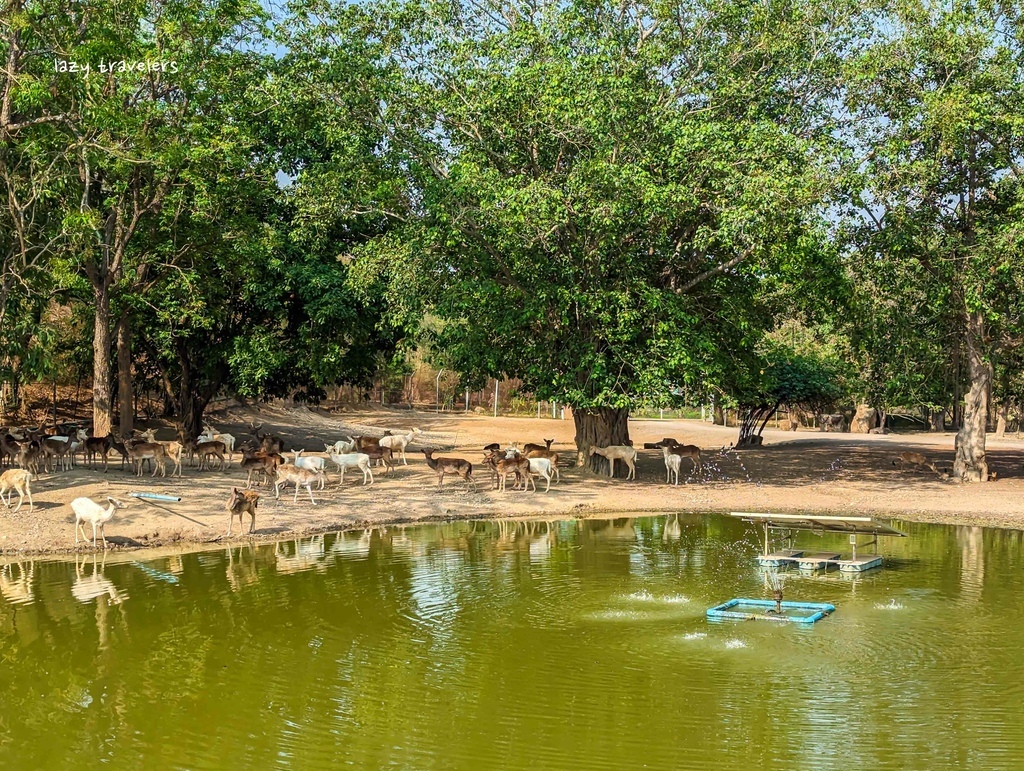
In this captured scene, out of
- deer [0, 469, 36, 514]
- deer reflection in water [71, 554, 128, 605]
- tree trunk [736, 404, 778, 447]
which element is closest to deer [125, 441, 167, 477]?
deer [0, 469, 36, 514]

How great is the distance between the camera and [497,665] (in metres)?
11.2

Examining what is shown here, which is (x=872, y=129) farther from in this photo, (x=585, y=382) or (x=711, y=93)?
(x=585, y=382)

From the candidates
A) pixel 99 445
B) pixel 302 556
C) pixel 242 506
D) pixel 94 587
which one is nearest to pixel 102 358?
pixel 99 445

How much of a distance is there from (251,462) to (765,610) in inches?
548

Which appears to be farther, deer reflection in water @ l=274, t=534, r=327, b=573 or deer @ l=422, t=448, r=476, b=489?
deer @ l=422, t=448, r=476, b=489

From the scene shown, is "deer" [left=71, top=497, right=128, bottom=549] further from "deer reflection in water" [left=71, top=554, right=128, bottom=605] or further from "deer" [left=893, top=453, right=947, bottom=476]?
"deer" [left=893, top=453, right=947, bottom=476]

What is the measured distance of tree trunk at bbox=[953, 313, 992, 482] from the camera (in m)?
27.6

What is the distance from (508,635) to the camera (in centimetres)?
1245

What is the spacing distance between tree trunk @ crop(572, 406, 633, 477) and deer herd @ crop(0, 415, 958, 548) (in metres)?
0.20

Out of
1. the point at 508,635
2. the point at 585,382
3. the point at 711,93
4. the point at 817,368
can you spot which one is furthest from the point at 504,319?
the point at 817,368

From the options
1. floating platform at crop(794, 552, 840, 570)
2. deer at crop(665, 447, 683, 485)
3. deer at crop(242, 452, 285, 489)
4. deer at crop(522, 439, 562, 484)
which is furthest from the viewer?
deer at crop(665, 447, 683, 485)

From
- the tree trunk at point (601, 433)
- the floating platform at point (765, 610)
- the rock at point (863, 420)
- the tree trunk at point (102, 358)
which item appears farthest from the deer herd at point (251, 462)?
the rock at point (863, 420)

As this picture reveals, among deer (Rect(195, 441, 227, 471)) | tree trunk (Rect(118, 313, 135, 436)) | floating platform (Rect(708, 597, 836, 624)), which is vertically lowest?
floating platform (Rect(708, 597, 836, 624))

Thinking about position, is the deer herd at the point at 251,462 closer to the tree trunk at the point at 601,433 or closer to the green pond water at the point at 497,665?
the tree trunk at the point at 601,433
